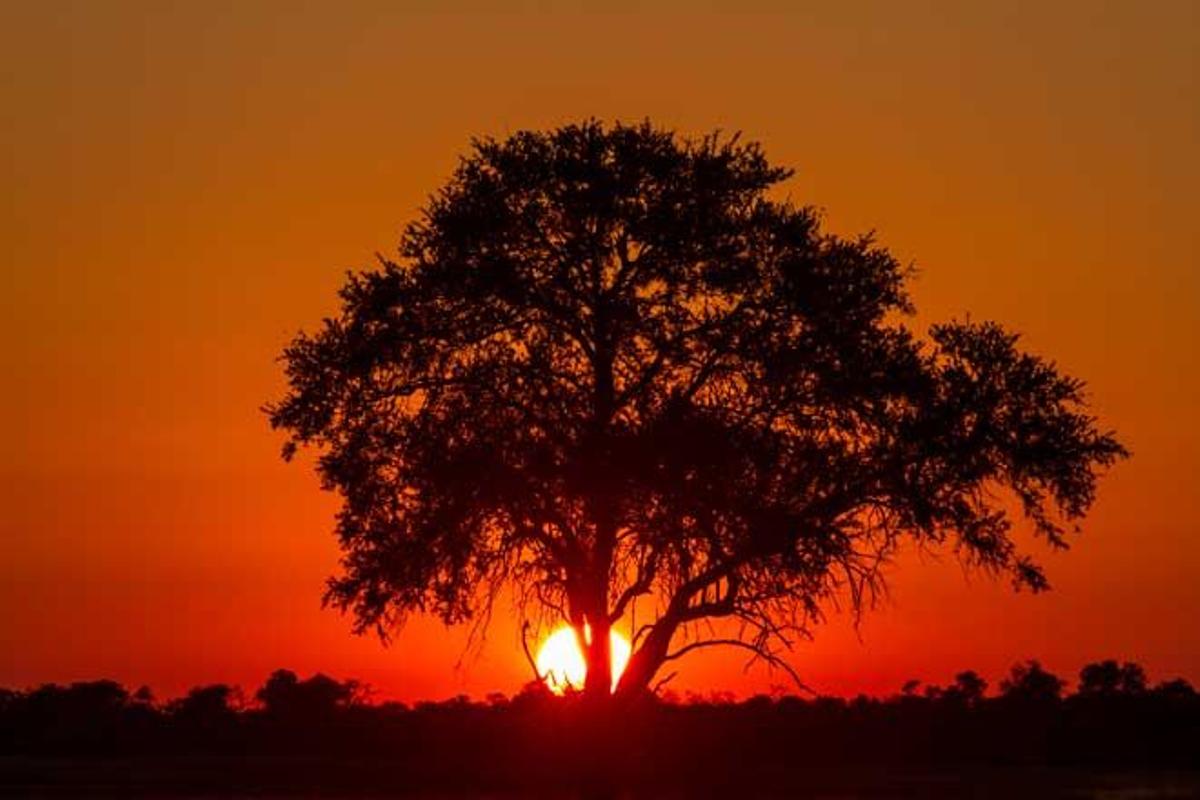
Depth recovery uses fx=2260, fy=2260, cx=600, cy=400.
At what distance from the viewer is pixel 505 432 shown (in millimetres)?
50125

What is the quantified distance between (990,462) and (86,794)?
68.5 ft

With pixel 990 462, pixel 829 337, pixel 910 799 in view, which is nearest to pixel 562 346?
pixel 829 337

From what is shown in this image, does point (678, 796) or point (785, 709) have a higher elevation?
point (785, 709)

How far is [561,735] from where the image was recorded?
172ft

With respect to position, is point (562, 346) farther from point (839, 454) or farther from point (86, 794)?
point (86, 794)

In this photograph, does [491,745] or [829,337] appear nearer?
[829,337]

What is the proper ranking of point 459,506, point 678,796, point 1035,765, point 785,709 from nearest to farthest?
point 678,796 → point 459,506 → point 1035,765 → point 785,709

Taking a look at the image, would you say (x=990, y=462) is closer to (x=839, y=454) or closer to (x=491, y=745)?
(x=839, y=454)

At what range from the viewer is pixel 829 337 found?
5034 cm

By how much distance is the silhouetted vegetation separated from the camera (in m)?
51.2

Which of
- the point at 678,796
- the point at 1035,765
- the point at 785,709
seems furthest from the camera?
the point at 785,709

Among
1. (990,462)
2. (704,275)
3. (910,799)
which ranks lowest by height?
(910,799)

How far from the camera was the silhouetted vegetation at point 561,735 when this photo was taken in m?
51.2

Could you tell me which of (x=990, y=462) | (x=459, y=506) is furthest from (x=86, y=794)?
(x=990, y=462)
